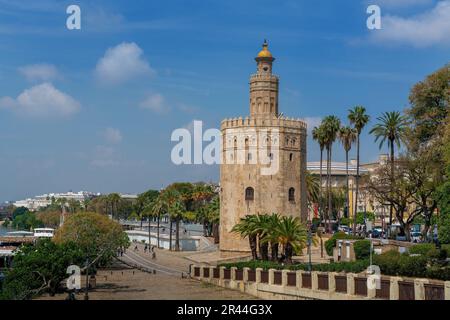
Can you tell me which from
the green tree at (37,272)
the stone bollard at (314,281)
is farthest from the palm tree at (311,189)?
the stone bollard at (314,281)

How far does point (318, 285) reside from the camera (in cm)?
3525

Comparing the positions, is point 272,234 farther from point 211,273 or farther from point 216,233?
point 216,233

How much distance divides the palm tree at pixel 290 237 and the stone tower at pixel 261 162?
42.0 feet

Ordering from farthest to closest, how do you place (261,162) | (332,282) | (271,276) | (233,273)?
(261,162)
(233,273)
(271,276)
(332,282)

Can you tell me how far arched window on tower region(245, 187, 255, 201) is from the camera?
62.7 meters

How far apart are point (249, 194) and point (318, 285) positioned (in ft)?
91.8

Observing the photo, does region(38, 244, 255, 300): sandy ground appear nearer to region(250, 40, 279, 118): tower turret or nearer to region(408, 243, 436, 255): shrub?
region(408, 243, 436, 255): shrub

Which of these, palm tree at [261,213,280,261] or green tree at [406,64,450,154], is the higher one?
green tree at [406,64,450,154]

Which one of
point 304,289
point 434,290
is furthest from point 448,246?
point 434,290

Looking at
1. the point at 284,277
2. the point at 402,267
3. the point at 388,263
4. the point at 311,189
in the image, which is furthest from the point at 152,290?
the point at 311,189

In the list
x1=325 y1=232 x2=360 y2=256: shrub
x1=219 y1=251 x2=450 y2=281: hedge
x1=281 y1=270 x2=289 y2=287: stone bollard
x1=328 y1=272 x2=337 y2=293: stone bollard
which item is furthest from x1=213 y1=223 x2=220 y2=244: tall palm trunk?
x1=328 y1=272 x2=337 y2=293: stone bollard

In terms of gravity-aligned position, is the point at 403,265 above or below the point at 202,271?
above

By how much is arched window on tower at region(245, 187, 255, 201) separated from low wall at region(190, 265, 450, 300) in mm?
14531

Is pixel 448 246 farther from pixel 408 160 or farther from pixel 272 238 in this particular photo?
pixel 408 160
